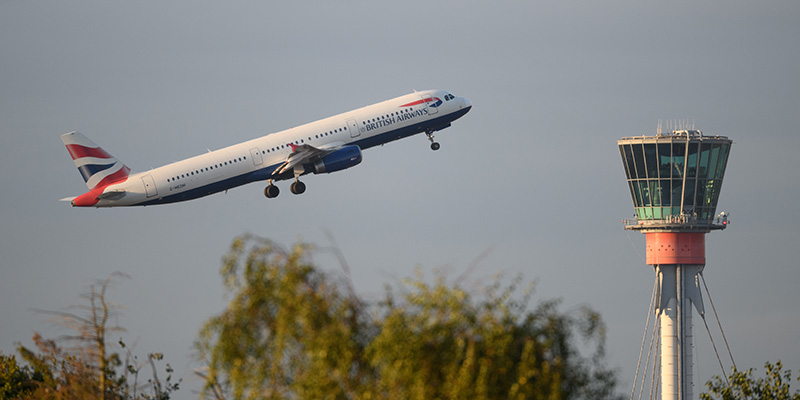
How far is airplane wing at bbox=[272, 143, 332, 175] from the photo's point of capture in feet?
351

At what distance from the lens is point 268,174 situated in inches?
4294

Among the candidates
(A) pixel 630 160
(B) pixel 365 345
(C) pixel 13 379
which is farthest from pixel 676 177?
(B) pixel 365 345

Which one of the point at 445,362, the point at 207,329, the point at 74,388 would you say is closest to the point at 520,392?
the point at 445,362

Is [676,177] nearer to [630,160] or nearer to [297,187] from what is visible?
[630,160]

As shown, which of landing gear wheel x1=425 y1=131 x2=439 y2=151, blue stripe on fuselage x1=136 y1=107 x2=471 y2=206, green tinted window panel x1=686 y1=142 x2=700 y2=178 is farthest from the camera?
green tinted window panel x1=686 y1=142 x2=700 y2=178

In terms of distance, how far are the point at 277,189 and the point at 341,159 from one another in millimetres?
7666

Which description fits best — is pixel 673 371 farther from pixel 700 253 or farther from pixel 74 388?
pixel 74 388

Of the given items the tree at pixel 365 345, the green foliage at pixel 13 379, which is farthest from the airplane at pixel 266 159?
the tree at pixel 365 345

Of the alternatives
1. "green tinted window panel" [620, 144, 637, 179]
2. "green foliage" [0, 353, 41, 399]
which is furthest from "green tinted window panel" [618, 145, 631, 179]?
"green foliage" [0, 353, 41, 399]

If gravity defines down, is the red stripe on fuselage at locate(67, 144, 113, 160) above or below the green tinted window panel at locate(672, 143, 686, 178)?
below

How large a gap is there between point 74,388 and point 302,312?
11.5 meters

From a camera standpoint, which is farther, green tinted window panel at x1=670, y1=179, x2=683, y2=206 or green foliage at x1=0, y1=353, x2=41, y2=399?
green tinted window panel at x1=670, y1=179, x2=683, y2=206

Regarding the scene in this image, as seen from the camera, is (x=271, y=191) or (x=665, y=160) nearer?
(x=271, y=191)

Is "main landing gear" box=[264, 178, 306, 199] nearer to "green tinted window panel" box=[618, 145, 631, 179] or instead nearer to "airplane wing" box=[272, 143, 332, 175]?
"airplane wing" box=[272, 143, 332, 175]
